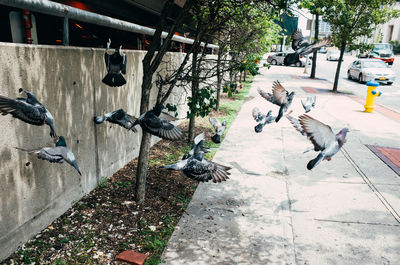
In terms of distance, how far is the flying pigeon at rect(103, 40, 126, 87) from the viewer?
3717 mm

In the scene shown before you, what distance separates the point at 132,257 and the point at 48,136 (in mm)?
→ 1728

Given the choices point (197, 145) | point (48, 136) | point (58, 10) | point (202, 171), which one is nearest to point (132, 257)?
point (202, 171)

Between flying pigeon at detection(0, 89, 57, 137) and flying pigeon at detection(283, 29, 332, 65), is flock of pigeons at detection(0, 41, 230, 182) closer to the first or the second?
flying pigeon at detection(0, 89, 57, 137)

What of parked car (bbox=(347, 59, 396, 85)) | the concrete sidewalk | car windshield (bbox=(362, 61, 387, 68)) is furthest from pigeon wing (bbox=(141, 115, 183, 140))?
car windshield (bbox=(362, 61, 387, 68))

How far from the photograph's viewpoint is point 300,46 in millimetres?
5176

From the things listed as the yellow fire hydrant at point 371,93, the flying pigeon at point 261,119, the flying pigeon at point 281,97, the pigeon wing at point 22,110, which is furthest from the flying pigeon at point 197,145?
the yellow fire hydrant at point 371,93

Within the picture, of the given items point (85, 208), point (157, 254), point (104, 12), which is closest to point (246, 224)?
point (157, 254)

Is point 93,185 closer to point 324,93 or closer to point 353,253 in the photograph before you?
point 353,253

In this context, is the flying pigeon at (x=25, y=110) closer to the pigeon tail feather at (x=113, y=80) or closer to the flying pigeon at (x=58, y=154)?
the flying pigeon at (x=58, y=154)

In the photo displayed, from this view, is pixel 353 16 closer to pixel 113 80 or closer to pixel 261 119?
pixel 261 119

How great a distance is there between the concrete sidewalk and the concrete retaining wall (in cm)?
159

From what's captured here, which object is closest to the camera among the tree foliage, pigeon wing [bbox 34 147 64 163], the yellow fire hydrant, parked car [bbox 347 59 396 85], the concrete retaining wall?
pigeon wing [bbox 34 147 64 163]

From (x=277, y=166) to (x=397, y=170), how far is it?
2343mm

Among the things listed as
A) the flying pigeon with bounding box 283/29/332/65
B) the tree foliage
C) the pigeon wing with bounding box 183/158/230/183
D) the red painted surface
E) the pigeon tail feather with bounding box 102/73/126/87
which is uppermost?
the tree foliage
